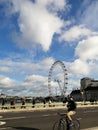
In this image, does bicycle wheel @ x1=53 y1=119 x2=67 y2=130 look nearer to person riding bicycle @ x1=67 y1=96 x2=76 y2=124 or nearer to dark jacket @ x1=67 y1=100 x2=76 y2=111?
person riding bicycle @ x1=67 y1=96 x2=76 y2=124

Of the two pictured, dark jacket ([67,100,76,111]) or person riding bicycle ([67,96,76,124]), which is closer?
person riding bicycle ([67,96,76,124])

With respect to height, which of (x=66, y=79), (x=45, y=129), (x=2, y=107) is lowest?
(x=45, y=129)

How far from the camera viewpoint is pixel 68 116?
1638 centimetres

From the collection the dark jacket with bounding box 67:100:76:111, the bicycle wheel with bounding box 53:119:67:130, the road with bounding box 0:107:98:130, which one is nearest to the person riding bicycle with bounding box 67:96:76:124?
the dark jacket with bounding box 67:100:76:111

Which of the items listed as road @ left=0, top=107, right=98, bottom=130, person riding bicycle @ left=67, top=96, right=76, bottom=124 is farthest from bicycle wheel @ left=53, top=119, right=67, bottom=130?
road @ left=0, top=107, right=98, bottom=130

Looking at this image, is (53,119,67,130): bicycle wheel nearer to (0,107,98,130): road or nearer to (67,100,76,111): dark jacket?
(67,100,76,111): dark jacket

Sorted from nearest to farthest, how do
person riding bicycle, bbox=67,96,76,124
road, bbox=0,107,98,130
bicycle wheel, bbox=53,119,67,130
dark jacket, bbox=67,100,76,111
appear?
bicycle wheel, bbox=53,119,67,130 → person riding bicycle, bbox=67,96,76,124 → dark jacket, bbox=67,100,76,111 → road, bbox=0,107,98,130

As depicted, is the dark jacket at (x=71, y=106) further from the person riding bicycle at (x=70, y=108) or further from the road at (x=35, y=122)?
the road at (x=35, y=122)

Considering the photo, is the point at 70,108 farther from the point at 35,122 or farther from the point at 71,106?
the point at 35,122

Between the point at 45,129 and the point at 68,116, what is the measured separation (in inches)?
93.6

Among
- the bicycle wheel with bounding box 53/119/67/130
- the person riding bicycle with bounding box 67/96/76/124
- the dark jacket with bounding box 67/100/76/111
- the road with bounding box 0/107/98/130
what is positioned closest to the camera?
the bicycle wheel with bounding box 53/119/67/130

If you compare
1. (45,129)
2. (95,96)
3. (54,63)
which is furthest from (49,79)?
(45,129)

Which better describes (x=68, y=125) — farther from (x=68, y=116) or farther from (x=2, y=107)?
(x=2, y=107)

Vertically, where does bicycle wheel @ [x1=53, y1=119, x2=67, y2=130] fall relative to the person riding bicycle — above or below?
below
